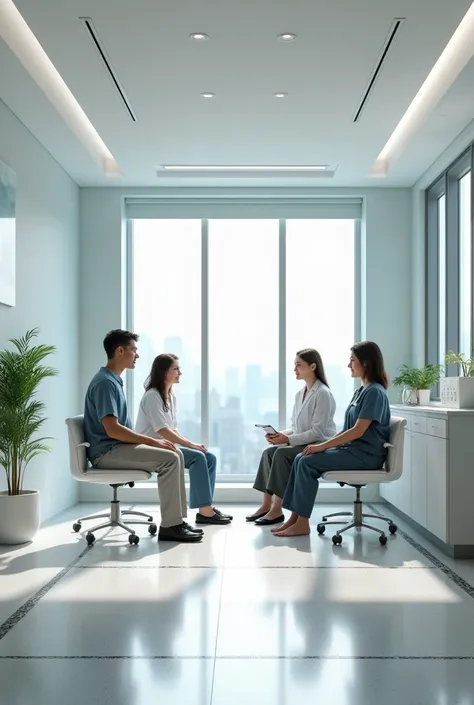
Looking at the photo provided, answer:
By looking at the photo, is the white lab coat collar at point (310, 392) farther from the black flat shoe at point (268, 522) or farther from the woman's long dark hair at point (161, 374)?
the woman's long dark hair at point (161, 374)

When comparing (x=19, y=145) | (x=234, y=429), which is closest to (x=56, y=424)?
(x=234, y=429)

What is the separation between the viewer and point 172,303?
7625 mm

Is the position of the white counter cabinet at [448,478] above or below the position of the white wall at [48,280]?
below

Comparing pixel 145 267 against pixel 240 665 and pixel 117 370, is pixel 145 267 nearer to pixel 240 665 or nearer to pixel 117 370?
pixel 117 370

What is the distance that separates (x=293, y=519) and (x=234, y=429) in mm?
2152

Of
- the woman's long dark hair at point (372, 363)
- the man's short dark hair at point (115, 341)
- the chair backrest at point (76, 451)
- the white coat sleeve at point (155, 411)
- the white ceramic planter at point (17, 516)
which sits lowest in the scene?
the white ceramic planter at point (17, 516)

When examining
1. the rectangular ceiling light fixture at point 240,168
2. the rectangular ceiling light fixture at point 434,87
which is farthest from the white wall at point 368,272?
the rectangular ceiling light fixture at point 240,168

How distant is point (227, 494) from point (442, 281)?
277 centimetres

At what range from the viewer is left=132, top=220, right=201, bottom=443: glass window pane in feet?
24.8

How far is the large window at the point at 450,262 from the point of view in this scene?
599cm

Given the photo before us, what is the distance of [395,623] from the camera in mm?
3381

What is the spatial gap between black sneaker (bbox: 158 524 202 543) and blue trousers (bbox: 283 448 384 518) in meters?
0.72

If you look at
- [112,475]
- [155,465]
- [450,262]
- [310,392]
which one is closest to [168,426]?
[155,465]

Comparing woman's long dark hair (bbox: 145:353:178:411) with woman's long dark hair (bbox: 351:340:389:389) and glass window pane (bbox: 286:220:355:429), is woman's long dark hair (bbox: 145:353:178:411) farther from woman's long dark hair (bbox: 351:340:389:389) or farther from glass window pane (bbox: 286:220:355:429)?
glass window pane (bbox: 286:220:355:429)
